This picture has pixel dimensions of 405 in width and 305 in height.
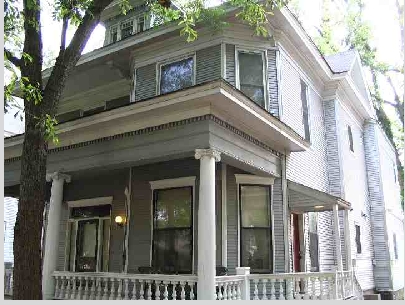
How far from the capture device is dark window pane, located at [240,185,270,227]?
33.8 ft

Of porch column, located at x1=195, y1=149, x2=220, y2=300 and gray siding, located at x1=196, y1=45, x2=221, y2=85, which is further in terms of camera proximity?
gray siding, located at x1=196, y1=45, x2=221, y2=85

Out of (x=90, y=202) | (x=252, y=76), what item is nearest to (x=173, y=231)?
(x=90, y=202)

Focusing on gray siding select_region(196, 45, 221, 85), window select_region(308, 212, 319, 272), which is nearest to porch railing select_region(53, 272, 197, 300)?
window select_region(308, 212, 319, 272)

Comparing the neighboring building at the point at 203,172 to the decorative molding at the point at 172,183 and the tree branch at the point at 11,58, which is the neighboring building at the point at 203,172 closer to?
the decorative molding at the point at 172,183

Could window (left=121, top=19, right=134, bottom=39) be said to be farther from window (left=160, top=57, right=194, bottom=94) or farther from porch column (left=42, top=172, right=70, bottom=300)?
porch column (left=42, top=172, right=70, bottom=300)

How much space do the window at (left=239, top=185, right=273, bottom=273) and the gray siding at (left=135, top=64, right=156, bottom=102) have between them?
3.95m

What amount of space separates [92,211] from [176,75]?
15.2ft

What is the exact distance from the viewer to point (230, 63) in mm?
11016

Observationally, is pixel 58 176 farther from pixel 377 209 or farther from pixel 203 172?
pixel 377 209

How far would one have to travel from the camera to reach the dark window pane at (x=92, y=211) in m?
12.2

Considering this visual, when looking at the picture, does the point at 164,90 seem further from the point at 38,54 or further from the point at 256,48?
the point at 38,54

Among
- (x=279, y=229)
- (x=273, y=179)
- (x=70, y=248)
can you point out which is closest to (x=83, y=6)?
(x=273, y=179)

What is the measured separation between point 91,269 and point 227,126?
252 inches

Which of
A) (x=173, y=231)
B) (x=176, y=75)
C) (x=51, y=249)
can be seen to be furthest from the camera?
(x=176, y=75)
